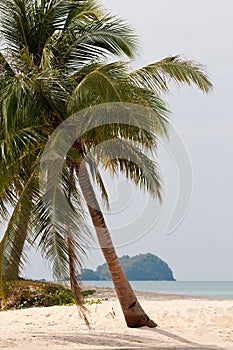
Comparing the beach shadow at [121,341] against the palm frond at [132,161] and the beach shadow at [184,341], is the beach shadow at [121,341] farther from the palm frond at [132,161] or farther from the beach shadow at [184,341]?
the palm frond at [132,161]

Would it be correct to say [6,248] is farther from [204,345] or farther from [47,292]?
[47,292]

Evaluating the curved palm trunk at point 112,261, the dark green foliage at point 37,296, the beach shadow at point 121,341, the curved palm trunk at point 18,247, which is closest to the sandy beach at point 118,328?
the beach shadow at point 121,341

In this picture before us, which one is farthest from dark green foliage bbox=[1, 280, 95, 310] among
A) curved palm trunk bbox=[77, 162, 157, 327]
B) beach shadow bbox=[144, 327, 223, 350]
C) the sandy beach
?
beach shadow bbox=[144, 327, 223, 350]

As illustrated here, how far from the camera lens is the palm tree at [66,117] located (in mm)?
12891

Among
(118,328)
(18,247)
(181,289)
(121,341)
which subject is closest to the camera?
(18,247)

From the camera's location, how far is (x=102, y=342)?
13.7m

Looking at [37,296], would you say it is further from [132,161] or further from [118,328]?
[132,161]

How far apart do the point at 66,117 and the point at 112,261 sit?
2991mm

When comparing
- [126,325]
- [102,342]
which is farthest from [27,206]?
[126,325]

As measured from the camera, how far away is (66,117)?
44.9 ft

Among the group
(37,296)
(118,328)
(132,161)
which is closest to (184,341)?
(118,328)

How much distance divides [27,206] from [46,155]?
3.19ft

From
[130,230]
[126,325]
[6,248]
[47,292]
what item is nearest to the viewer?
[6,248]

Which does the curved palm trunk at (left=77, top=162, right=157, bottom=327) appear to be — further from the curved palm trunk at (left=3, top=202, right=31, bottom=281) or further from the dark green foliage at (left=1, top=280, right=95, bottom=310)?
A: the dark green foliage at (left=1, top=280, right=95, bottom=310)
